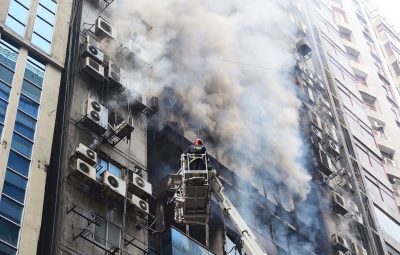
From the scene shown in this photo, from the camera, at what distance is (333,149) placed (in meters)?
28.6

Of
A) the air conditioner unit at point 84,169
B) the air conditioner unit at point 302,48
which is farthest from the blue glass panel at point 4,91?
the air conditioner unit at point 302,48

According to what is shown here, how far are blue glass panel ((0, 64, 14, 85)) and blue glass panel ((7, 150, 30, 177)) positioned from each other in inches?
86.3

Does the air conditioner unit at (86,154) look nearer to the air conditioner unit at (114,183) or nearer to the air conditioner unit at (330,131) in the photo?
the air conditioner unit at (114,183)

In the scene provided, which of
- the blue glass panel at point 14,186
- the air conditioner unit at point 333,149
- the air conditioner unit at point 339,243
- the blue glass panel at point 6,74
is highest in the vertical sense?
the air conditioner unit at point 333,149

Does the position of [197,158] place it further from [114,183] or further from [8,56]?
[8,56]

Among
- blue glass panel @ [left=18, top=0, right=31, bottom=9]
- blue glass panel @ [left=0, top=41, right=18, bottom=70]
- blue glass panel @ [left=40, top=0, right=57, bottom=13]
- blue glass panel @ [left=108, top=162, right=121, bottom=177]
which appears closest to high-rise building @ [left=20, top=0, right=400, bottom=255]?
blue glass panel @ [left=108, top=162, right=121, bottom=177]

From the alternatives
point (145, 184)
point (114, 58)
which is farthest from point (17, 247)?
point (114, 58)

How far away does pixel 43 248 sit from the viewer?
1459 cm

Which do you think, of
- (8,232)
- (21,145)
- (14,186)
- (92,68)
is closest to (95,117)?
(92,68)

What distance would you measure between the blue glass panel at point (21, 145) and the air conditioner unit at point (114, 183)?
1.89 m

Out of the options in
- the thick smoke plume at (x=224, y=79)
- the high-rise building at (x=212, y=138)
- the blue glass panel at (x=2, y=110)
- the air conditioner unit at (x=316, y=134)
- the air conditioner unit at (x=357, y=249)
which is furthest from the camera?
the air conditioner unit at (x=316, y=134)

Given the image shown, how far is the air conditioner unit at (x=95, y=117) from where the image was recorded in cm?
1734

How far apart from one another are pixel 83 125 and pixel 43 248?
3920 millimetres

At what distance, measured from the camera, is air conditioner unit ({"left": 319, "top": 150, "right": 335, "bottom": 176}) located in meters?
26.8
